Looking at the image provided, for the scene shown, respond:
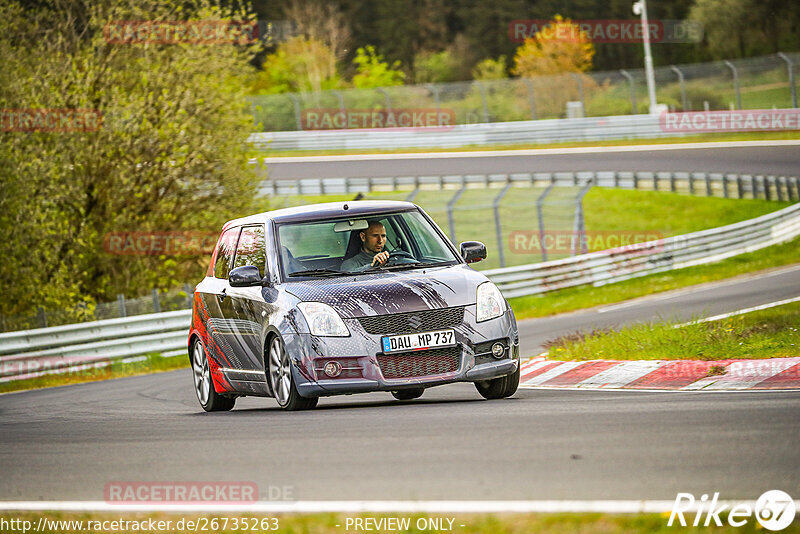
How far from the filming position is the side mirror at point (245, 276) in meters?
10.3

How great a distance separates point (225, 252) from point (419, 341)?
9.86 feet

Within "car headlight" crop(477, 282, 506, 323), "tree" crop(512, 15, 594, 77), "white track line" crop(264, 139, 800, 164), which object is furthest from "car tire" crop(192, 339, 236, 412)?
"tree" crop(512, 15, 594, 77)

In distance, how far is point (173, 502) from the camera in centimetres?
614

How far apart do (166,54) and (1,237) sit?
678 cm

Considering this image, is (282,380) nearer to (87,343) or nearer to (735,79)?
(87,343)

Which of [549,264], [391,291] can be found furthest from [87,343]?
[391,291]

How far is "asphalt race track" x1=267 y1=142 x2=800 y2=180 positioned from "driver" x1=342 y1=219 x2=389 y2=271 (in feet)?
104

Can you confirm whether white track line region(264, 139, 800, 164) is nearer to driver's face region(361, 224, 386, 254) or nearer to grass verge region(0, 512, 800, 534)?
driver's face region(361, 224, 386, 254)

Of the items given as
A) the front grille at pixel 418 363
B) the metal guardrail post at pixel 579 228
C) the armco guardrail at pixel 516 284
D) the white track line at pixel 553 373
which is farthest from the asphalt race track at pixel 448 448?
the metal guardrail post at pixel 579 228

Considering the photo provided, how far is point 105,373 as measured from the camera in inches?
824

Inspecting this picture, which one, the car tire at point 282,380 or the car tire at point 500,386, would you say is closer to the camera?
the car tire at point 282,380

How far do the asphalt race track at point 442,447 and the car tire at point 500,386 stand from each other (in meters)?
0.16

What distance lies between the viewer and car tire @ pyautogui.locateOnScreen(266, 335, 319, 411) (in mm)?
9724

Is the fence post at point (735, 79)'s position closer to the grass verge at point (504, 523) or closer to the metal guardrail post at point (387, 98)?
the metal guardrail post at point (387, 98)
